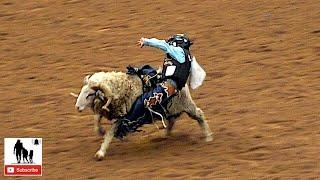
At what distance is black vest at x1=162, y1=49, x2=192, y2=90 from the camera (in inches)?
412

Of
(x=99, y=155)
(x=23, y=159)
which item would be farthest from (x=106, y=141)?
(x=23, y=159)

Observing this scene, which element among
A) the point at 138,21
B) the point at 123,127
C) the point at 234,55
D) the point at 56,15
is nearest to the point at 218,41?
the point at 234,55

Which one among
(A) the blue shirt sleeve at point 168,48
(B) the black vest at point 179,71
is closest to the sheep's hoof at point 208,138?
(B) the black vest at point 179,71

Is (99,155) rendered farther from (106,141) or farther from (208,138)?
(208,138)

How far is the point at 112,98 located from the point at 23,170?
1.11 m

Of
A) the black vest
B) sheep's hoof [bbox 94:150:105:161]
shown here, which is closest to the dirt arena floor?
sheep's hoof [bbox 94:150:105:161]

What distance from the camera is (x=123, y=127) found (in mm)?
10461

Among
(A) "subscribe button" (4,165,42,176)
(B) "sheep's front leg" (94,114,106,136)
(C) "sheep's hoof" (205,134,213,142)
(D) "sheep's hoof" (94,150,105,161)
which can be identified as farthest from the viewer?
(C) "sheep's hoof" (205,134,213,142)

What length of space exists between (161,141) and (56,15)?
19.8ft

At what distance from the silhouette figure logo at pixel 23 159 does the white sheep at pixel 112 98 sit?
0.59 m

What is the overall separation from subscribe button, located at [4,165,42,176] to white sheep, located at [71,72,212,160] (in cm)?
61

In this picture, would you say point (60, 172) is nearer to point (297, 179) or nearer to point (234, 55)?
point (297, 179)

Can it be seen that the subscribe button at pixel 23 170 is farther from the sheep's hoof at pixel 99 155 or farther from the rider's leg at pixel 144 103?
the rider's leg at pixel 144 103

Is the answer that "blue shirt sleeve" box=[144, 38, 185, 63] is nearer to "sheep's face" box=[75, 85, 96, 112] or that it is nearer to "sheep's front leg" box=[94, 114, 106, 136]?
"sheep's face" box=[75, 85, 96, 112]
